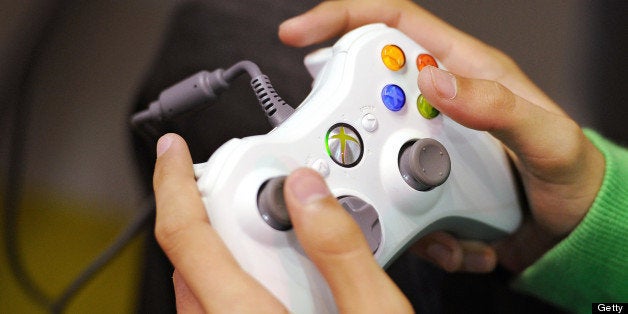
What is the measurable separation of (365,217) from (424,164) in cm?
6

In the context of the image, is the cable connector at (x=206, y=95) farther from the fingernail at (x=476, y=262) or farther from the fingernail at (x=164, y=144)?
the fingernail at (x=476, y=262)

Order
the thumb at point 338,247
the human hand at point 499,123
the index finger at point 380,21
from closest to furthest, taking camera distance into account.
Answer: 1. the thumb at point 338,247
2. the human hand at point 499,123
3. the index finger at point 380,21

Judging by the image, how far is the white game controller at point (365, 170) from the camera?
1.24ft

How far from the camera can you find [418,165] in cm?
42

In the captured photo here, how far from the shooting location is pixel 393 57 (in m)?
0.47

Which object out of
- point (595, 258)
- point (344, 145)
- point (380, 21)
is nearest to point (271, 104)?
point (344, 145)

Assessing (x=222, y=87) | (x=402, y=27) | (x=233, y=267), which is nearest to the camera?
(x=233, y=267)

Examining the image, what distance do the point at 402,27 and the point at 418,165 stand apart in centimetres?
25

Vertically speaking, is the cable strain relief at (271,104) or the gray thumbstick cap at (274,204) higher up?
the cable strain relief at (271,104)

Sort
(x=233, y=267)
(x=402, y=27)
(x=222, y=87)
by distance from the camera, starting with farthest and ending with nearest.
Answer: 1. (x=402, y=27)
2. (x=222, y=87)
3. (x=233, y=267)

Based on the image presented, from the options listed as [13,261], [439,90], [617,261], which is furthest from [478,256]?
[13,261]

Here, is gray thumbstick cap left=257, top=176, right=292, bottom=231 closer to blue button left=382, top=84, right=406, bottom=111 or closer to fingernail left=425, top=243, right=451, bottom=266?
blue button left=382, top=84, right=406, bottom=111

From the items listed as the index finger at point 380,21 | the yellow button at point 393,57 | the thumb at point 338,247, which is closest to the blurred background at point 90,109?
the index finger at point 380,21

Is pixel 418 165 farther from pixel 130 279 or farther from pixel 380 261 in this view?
pixel 130 279
